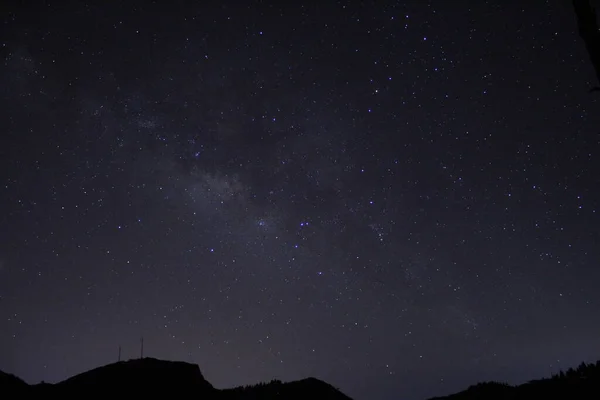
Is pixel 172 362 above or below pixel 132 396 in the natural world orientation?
above

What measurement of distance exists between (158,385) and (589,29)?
1403 centimetres

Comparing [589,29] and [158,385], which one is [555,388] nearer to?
[589,29]

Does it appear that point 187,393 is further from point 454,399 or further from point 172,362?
point 454,399

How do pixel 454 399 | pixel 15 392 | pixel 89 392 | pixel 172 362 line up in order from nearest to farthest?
1. pixel 454 399
2. pixel 15 392
3. pixel 89 392
4. pixel 172 362

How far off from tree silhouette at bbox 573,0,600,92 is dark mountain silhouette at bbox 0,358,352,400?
461 inches

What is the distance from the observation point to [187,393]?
12.6 meters

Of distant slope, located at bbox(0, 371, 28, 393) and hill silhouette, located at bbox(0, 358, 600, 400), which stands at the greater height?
distant slope, located at bbox(0, 371, 28, 393)

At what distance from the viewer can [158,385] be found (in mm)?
12250

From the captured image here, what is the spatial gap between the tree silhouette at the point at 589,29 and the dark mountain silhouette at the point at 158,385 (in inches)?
461

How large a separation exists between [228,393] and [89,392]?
463cm

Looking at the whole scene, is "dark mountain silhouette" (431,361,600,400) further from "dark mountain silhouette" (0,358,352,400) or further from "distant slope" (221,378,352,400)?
"dark mountain silhouette" (0,358,352,400)

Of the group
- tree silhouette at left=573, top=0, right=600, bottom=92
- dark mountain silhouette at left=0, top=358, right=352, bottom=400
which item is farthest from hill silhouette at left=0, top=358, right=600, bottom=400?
tree silhouette at left=573, top=0, right=600, bottom=92

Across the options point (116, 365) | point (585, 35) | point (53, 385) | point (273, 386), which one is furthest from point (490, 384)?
point (53, 385)

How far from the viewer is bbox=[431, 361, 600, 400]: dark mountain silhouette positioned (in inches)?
277
